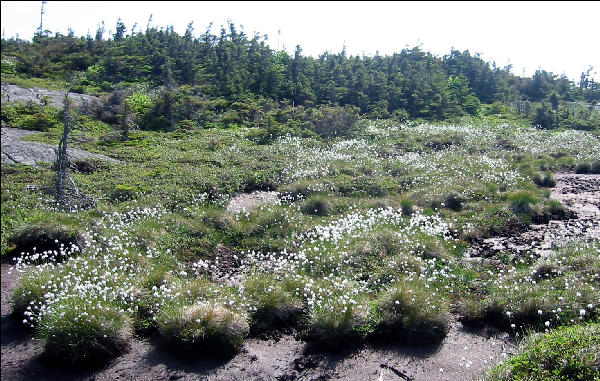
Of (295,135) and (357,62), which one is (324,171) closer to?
(295,135)

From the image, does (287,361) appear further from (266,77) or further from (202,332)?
(266,77)

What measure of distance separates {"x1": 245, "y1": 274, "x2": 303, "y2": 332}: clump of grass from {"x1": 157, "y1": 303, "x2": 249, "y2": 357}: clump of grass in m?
0.59

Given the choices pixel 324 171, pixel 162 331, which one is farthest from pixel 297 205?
pixel 162 331

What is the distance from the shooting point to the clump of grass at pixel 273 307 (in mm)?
7273

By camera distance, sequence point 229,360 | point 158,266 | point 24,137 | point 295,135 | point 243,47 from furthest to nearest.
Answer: point 243,47
point 295,135
point 24,137
point 158,266
point 229,360

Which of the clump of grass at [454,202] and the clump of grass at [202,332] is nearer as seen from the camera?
the clump of grass at [202,332]

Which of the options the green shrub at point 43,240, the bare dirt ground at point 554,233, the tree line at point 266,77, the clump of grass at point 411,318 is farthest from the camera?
the tree line at point 266,77

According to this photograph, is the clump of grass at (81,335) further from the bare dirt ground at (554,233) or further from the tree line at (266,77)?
the tree line at (266,77)

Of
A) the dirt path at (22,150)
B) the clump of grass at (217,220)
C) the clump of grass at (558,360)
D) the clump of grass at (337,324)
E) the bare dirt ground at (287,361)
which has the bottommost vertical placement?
the bare dirt ground at (287,361)

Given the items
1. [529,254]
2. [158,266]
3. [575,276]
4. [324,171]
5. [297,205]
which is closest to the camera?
[575,276]

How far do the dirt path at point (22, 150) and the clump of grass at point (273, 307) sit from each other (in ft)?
32.3

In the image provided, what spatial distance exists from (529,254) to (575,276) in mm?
1629

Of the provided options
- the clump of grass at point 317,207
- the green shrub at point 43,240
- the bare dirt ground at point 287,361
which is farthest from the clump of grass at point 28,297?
the clump of grass at point 317,207

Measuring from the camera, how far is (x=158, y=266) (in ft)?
28.0
